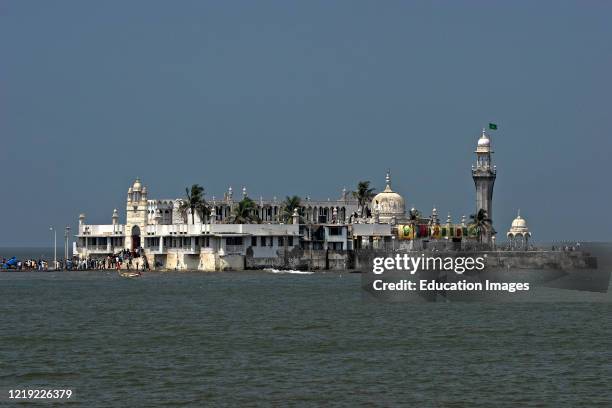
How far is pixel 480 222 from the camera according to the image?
165 m

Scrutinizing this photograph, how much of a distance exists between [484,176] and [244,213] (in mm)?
32657

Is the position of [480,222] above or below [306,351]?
above

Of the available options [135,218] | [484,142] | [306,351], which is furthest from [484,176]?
[306,351]

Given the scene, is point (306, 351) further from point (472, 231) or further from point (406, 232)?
point (472, 231)

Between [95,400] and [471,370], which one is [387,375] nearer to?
[471,370]

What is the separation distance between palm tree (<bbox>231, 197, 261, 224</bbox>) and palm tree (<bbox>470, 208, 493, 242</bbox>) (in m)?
26.7

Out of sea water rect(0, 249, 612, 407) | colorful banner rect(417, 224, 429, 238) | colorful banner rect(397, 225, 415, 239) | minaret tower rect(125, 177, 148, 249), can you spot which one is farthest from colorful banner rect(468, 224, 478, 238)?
sea water rect(0, 249, 612, 407)

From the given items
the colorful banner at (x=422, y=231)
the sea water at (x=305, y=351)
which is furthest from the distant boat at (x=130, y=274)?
the sea water at (x=305, y=351)

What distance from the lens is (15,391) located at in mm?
42500

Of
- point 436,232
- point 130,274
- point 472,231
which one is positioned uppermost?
point 472,231

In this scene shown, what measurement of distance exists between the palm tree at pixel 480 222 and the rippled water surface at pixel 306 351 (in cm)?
7208

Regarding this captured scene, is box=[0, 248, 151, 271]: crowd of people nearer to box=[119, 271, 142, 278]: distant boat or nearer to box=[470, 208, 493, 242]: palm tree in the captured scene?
box=[119, 271, 142, 278]: distant boat

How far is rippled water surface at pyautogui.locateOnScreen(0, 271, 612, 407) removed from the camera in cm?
4272

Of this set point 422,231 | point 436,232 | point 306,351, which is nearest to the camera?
point 306,351
